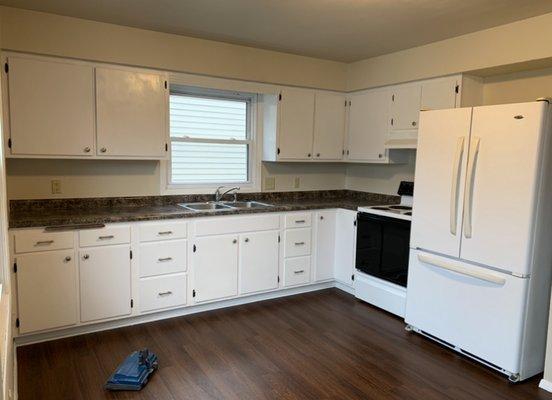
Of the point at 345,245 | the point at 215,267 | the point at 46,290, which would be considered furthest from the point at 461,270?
the point at 46,290

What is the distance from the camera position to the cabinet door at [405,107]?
374 centimetres

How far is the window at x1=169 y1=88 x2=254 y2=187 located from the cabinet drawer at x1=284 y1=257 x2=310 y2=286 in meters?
0.97

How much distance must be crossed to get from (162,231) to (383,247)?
1.83 metres

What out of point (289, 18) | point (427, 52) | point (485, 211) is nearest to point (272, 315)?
point (485, 211)

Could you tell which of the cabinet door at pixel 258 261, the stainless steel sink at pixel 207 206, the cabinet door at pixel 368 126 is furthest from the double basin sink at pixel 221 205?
the cabinet door at pixel 368 126

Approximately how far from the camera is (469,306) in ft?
9.18

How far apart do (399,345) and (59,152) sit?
285 centimetres

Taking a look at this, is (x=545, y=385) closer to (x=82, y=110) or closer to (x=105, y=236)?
(x=105, y=236)

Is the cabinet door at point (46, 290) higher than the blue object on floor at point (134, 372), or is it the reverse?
the cabinet door at point (46, 290)

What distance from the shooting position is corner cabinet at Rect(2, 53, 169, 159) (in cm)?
294

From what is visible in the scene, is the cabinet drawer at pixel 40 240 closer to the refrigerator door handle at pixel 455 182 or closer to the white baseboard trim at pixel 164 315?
the white baseboard trim at pixel 164 315

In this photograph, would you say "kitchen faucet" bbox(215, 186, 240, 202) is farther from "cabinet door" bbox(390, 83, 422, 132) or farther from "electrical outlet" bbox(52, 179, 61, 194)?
"cabinet door" bbox(390, 83, 422, 132)

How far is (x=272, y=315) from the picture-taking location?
139 inches

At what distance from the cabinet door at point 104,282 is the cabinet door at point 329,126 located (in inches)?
86.2
